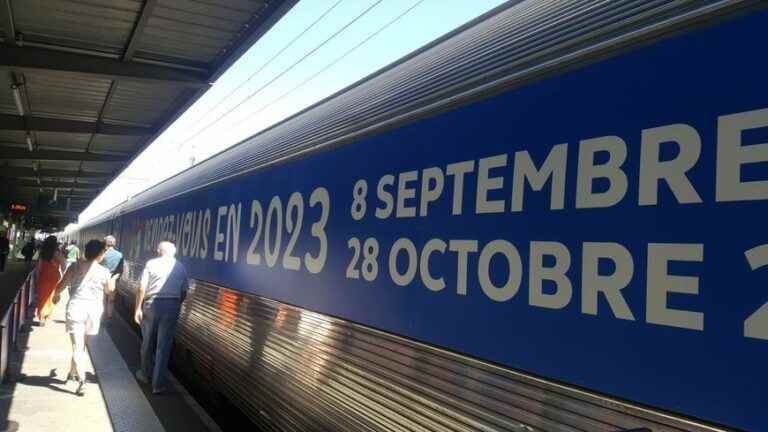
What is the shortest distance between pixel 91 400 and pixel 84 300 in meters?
0.90

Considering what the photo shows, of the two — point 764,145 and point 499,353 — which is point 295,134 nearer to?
point 499,353

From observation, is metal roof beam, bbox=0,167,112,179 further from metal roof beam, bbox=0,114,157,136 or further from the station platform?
the station platform

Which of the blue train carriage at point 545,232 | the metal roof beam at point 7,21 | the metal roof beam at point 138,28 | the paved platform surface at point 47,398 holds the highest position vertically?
the metal roof beam at point 138,28

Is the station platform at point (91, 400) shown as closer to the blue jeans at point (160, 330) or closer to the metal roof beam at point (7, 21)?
the blue jeans at point (160, 330)

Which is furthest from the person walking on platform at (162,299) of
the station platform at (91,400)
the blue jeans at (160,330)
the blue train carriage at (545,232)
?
the blue train carriage at (545,232)

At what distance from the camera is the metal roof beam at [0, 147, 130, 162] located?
16.1 meters

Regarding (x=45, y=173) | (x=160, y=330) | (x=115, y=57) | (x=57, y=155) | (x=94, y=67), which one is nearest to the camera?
(x=160, y=330)

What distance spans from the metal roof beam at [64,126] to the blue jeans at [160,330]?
6.33 m

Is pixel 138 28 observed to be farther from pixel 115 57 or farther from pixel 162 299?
pixel 162 299

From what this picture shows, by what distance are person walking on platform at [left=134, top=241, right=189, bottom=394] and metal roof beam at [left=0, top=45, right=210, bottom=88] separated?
114 inches

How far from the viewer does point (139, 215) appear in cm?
1139

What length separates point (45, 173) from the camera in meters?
22.1

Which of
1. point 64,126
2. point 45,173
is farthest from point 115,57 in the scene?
point 45,173

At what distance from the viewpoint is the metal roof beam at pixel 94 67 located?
24.3 ft
